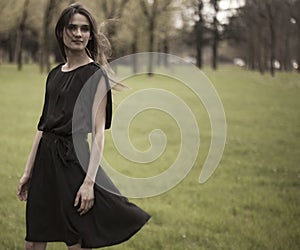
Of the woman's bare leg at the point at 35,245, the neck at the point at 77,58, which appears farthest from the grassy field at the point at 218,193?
the woman's bare leg at the point at 35,245

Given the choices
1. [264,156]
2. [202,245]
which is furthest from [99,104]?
[264,156]

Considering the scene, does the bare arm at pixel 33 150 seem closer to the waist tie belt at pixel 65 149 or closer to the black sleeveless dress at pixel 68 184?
the black sleeveless dress at pixel 68 184

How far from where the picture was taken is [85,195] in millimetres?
2596

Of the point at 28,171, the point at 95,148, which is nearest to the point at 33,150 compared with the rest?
the point at 28,171

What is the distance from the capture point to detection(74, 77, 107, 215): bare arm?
2.57m

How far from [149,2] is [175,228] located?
32921 millimetres

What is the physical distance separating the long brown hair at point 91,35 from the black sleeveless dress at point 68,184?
159 millimetres

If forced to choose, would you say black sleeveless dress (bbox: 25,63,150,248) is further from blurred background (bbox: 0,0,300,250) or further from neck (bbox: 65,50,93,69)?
blurred background (bbox: 0,0,300,250)

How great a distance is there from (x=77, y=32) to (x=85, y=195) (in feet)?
2.96

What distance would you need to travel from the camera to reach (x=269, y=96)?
2033cm

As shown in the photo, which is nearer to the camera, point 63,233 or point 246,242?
point 63,233

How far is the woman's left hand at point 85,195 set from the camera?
8.53 ft

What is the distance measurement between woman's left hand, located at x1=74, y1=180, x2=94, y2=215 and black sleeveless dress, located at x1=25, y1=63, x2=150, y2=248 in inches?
2.4

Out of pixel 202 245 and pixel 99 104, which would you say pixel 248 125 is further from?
pixel 99 104
